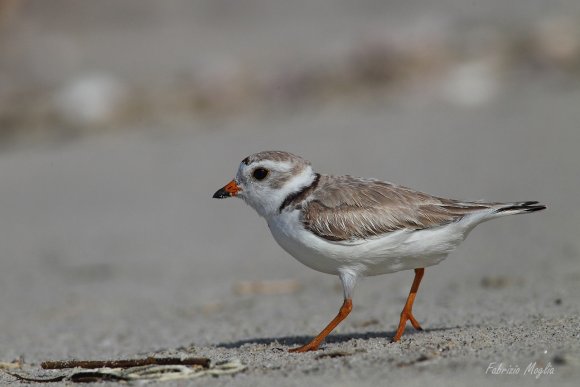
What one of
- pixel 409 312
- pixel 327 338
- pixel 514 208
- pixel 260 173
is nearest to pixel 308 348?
pixel 327 338

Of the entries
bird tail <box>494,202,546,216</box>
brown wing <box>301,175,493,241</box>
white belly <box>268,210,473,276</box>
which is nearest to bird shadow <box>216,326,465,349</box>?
white belly <box>268,210,473,276</box>

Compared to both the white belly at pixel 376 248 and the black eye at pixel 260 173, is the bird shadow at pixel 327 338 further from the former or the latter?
the black eye at pixel 260 173

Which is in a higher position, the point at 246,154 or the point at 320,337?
the point at 246,154

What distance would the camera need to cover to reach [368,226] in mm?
5301

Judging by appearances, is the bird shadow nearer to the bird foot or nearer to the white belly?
the bird foot

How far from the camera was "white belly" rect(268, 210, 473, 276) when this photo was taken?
5.27m

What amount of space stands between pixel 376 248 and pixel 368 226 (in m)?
0.15

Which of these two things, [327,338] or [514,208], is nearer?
[514,208]
